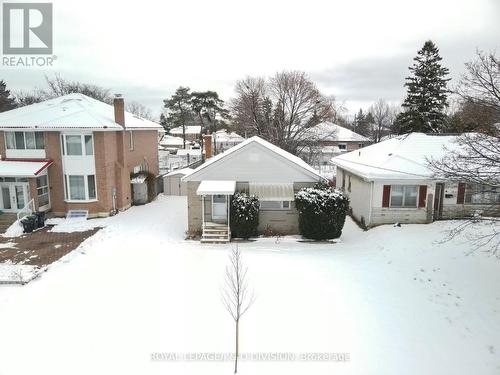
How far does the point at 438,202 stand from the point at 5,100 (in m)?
74.5

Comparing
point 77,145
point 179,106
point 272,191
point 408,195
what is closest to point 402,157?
point 408,195

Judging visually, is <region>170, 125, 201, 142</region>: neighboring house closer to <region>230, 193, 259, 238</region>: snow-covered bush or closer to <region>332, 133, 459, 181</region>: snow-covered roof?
<region>332, 133, 459, 181</region>: snow-covered roof

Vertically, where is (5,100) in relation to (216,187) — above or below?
above

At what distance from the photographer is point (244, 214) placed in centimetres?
1889

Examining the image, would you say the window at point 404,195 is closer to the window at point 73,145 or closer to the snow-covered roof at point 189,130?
the window at point 73,145

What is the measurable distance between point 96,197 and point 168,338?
53.1 ft

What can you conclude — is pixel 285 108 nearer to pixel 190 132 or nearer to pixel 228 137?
pixel 228 137

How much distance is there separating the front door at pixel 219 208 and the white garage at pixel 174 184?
12.9 m

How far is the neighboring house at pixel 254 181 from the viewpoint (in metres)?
19.9

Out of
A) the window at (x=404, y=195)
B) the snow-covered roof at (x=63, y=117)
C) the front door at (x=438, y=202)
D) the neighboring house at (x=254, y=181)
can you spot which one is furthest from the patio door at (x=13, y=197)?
the front door at (x=438, y=202)

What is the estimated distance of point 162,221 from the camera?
2328 centimetres

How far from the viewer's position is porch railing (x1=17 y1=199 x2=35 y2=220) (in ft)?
70.5

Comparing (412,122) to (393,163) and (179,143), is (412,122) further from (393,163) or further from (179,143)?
(179,143)

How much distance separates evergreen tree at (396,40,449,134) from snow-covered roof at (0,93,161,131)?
28.0m
